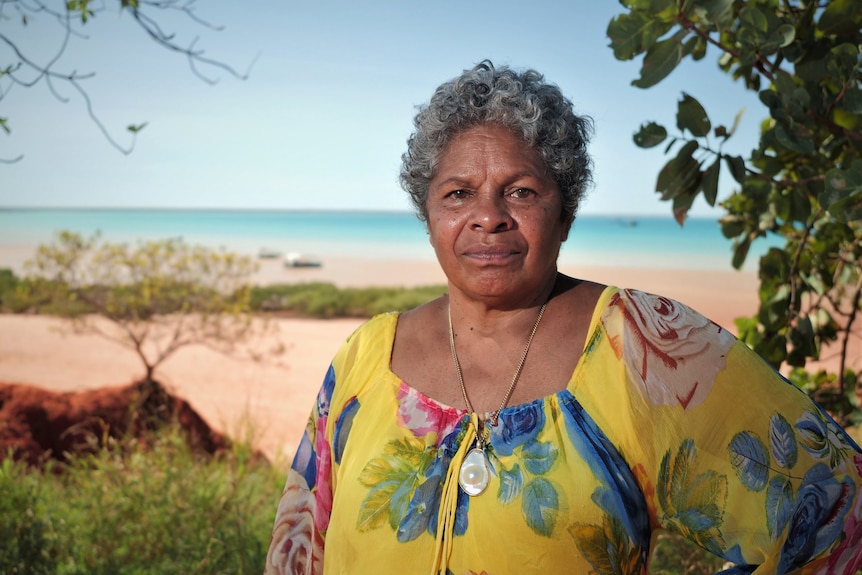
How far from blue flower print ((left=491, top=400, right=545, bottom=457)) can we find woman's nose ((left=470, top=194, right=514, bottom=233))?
0.41 meters

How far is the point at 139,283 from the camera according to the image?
723 centimetres

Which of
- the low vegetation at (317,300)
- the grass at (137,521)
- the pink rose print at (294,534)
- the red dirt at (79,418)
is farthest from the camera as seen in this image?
the low vegetation at (317,300)

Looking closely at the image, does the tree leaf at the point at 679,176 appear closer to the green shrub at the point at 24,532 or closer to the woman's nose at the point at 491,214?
the woman's nose at the point at 491,214

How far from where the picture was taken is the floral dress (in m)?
1.63

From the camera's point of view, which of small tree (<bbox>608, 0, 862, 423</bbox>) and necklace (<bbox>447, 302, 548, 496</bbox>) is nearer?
necklace (<bbox>447, 302, 548, 496</bbox>)

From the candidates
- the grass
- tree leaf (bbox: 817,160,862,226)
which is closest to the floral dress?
tree leaf (bbox: 817,160,862,226)

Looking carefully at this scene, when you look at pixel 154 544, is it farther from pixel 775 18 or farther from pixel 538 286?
pixel 775 18

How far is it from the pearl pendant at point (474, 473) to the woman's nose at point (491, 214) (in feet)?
1.66

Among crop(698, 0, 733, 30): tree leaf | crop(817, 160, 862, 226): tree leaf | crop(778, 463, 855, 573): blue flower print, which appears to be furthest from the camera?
crop(698, 0, 733, 30): tree leaf

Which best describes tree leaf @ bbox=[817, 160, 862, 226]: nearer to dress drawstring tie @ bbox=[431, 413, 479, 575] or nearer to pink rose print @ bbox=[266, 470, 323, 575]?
dress drawstring tie @ bbox=[431, 413, 479, 575]

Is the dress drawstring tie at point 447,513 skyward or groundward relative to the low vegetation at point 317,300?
skyward

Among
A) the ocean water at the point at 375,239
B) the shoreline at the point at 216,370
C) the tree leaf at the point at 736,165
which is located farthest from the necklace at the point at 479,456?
the ocean water at the point at 375,239

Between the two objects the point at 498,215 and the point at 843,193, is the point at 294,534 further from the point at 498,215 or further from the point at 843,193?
the point at 843,193

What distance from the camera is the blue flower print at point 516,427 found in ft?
5.67
